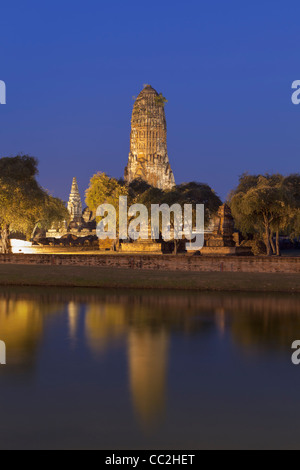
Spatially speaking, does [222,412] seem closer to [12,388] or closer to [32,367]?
→ [12,388]

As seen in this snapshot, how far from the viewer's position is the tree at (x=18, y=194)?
40.7 m

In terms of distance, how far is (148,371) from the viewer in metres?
12.7

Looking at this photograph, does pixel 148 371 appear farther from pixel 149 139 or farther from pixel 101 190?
pixel 149 139

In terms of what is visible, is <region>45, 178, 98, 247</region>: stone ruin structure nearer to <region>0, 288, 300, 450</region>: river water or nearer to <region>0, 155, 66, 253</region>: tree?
<region>0, 155, 66, 253</region>: tree

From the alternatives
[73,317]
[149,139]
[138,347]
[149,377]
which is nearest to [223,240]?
[73,317]

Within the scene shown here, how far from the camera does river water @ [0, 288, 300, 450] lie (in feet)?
28.0

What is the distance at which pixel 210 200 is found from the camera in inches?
2206

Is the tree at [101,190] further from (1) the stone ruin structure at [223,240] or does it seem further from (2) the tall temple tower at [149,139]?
(2) the tall temple tower at [149,139]

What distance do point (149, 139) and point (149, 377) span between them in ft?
492

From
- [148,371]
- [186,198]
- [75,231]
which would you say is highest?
[186,198]

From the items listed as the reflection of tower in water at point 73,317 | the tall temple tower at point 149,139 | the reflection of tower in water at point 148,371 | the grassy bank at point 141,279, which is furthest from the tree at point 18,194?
the tall temple tower at point 149,139

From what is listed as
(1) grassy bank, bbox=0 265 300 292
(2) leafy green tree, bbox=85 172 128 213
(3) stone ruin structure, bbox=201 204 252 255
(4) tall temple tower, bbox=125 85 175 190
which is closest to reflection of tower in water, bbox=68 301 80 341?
(1) grassy bank, bbox=0 265 300 292

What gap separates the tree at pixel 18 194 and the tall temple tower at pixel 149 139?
111410 mm

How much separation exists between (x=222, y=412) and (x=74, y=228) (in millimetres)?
114110
